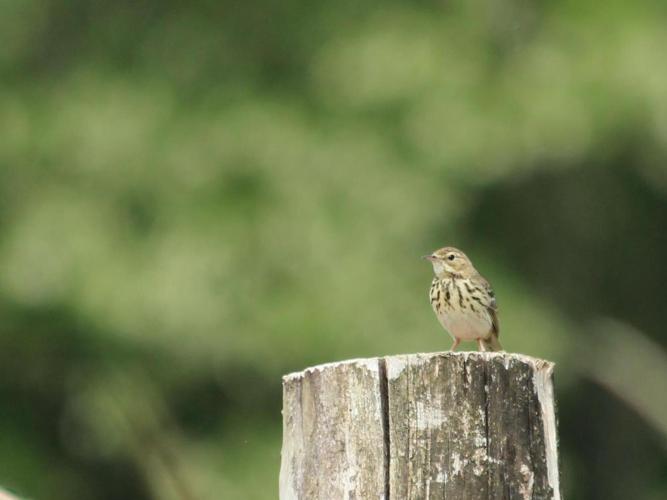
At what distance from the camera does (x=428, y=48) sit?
54.0 feet

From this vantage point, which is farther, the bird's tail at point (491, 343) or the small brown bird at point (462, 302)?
the bird's tail at point (491, 343)

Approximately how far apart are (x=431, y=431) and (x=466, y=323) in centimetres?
426

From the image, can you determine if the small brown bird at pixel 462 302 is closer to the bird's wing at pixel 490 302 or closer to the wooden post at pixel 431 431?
the bird's wing at pixel 490 302

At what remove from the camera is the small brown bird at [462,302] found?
888 cm

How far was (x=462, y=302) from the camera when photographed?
8.92m

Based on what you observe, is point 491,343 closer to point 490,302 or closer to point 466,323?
point 490,302

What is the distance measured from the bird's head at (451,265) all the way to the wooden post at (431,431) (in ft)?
14.6

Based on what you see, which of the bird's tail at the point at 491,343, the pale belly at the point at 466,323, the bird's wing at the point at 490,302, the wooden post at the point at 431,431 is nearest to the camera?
the wooden post at the point at 431,431

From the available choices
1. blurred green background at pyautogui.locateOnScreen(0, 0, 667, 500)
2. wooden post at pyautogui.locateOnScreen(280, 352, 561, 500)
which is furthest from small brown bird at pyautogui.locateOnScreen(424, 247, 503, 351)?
blurred green background at pyautogui.locateOnScreen(0, 0, 667, 500)

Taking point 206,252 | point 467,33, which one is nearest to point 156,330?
point 206,252

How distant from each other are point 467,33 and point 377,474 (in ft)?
42.9

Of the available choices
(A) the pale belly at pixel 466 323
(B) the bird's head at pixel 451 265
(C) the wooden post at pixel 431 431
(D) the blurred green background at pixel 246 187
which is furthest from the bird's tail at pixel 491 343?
(C) the wooden post at pixel 431 431

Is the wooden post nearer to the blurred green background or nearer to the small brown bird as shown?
the small brown bird

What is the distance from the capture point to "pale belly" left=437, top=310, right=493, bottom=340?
8.86m
